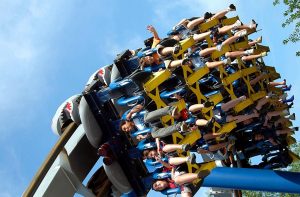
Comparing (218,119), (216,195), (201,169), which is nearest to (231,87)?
(218,119)

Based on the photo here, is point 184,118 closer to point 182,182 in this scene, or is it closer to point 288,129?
point 182,182

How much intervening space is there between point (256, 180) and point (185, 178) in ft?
7.94

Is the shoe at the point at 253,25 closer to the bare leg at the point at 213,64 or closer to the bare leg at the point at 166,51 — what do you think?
the bare leg at the point at 213,64

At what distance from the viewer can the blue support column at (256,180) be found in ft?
27.5

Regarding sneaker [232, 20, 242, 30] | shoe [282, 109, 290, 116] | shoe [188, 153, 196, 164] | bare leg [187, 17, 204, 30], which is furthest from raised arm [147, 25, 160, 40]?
shoe [282, 109, 290, 116]

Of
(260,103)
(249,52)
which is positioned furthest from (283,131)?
(249,52)

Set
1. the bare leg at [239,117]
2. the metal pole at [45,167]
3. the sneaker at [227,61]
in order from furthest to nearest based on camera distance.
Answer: the bare leg at [239,117], the sneaker at [227,61], the metal pole at [45,167]

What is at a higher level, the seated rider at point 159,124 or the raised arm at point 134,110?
the raised arm at point 134,110

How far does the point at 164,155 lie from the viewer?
699cm

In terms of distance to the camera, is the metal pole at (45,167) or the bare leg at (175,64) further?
the bare leg at (175,64)

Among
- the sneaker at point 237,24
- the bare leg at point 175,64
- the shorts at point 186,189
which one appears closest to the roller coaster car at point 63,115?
the bare leg at point 175,64

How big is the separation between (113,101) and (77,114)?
60 centimetres

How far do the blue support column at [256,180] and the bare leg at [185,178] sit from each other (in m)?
2.21

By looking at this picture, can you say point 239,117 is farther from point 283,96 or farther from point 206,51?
point 283,96
